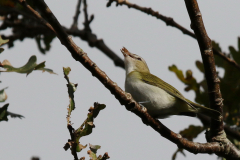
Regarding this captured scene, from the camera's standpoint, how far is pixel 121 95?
2.41 metres

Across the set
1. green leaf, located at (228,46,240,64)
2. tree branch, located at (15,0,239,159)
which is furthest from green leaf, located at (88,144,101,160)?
green leaf, located at (228,46,240,64)

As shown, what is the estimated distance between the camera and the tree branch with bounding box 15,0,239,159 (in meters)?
2.09

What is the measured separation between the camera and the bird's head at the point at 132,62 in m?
5.22

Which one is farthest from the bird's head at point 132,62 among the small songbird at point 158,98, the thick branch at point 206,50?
the thick branch at point 206,50

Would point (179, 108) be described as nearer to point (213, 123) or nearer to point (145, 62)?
point (213, 123)

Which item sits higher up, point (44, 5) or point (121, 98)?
point (44, 5)

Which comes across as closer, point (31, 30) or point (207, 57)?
point (207, 57)

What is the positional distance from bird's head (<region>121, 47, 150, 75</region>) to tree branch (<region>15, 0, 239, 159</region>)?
2.22 meters

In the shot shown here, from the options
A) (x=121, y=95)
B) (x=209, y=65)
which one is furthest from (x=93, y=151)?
(x=209, y=65)

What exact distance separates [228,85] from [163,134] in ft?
7.01

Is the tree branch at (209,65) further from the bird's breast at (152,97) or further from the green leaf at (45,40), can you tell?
the green leaf at (45,40)

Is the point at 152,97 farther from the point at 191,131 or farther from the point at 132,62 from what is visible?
the point at 132,62

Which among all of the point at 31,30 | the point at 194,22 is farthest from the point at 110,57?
the point at 194,22

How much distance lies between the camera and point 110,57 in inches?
220
